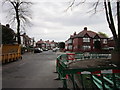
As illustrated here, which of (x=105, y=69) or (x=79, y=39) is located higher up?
(x=79, y=39)

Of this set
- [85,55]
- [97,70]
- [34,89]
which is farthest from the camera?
[85,55]

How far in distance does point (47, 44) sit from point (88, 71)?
500 feet

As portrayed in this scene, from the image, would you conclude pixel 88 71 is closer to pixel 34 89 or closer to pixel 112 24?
pixel 34 89

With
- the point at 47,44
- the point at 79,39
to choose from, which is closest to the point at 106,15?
the point at 79,39

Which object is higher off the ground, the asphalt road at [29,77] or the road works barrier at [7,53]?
the road works barrier at [7,53]

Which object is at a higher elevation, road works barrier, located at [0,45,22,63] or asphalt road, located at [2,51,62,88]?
road works barrier, located at [0,45,22,63]

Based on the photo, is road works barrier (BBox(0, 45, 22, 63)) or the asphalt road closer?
the asphalt road

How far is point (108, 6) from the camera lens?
15.6 m

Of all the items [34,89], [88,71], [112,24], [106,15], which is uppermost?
[106,15]

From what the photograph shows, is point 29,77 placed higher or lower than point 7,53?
lower

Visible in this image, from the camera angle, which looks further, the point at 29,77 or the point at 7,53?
the point at 7,53

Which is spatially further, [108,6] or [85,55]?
[85,55]

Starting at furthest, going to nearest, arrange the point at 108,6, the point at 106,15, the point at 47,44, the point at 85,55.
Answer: the point at 47,44 < the point at 85,55 < the point at 106,15 < the point at 108,6

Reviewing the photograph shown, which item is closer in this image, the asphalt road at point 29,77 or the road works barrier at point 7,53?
the asphalt road at point 29,77
